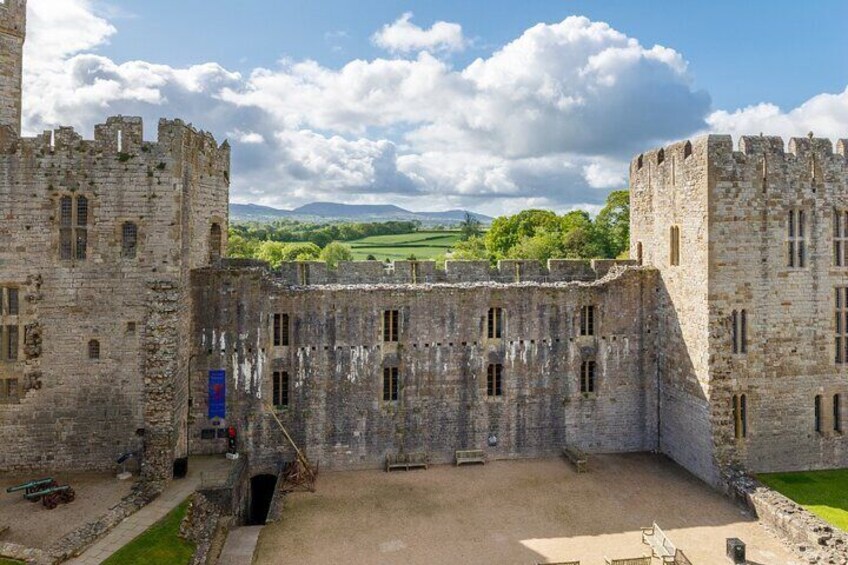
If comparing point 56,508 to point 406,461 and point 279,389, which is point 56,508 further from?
point 406,461

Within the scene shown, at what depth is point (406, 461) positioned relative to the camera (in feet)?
Result: 78.2

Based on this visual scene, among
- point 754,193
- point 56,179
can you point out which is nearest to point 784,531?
point 754,193

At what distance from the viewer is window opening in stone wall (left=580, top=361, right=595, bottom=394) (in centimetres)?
2519

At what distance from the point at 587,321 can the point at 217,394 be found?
15.6 metres

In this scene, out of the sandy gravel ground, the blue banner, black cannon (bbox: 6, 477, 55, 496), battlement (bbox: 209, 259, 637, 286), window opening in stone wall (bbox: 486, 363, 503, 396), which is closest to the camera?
the sandy gravel ground

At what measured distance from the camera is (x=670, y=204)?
24453 millimetres

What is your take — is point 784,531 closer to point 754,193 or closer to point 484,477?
point 484,477

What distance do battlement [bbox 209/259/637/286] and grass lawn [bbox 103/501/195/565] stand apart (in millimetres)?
10225

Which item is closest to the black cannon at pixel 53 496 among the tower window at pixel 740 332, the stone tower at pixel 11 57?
the stone tower at pixel 11 57

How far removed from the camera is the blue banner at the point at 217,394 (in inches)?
899

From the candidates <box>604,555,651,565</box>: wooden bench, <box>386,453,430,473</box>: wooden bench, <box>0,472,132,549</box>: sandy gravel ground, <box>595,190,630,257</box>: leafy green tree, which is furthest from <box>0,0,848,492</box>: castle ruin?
<box>595,190,630,257</box>: leafy green tree

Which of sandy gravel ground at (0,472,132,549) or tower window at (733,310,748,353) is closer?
sandy gravel ground at (0,472,132,549)

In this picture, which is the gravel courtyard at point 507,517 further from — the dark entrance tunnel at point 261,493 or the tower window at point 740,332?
the tower window at point 740,332

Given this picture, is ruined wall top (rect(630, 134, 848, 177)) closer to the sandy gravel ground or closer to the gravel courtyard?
the gravel courtyard
